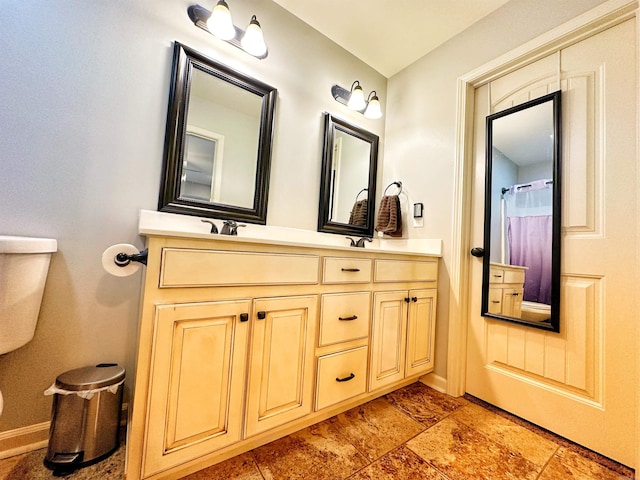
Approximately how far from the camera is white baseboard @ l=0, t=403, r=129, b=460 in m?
1.03

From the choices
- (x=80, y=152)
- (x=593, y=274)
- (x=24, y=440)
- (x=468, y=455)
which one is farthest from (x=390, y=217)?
(x=24, y=440)

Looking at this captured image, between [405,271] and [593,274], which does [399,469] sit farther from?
[593,274]

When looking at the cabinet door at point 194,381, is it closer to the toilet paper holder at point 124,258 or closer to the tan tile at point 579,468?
the toilet paper holder at point 124,258

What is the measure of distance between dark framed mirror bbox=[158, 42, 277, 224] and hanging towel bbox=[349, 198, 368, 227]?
74cm

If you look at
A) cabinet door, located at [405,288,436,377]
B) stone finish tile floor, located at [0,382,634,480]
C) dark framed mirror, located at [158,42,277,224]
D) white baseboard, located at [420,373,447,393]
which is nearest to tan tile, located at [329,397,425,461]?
stone finish tile floor, located at [0,382,634,480]

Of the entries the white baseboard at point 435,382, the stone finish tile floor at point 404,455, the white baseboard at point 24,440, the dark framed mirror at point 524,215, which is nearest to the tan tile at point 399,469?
the stone finish tile floor at point 404,455

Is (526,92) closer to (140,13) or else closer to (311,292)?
(311,292)

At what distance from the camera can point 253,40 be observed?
147 cm

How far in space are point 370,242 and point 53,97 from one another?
1.94 m

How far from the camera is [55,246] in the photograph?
3.58 ft

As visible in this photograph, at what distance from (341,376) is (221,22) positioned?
1.87 m

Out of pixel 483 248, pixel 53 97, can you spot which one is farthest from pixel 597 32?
pixel 53 97

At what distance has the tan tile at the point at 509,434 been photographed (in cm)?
117

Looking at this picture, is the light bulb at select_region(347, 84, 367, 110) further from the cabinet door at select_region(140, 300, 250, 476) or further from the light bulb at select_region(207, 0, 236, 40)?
the cabinet door at select_region(140, 300, 250, 476)
